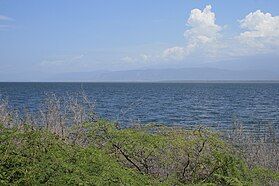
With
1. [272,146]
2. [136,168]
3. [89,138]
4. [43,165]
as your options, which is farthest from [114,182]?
[272,146]

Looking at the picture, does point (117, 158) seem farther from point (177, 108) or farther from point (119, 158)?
point (177, 108)

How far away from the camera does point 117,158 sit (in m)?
8.44

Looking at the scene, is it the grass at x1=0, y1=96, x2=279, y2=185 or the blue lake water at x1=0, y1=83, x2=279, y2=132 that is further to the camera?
the blue lake water at x1=0, y1=83, x2=279, y2=132

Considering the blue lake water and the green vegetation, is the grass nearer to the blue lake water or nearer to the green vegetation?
the green vegetation

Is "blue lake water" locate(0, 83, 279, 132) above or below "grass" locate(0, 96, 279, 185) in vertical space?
below

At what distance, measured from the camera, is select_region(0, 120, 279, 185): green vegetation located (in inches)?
244

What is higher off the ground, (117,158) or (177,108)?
(117,158)

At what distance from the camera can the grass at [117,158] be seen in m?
6.21

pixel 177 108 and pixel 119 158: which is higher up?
pixel 119 158

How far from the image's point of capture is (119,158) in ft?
28.0

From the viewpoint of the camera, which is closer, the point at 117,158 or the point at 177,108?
the point at 117,158

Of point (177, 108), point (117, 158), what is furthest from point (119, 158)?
point (177, 108)

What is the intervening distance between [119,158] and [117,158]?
94 millimetres

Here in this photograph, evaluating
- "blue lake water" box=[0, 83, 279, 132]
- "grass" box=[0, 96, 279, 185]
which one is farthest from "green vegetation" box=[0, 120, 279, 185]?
"blue lake water" box=[0, 83, 279, 132]
